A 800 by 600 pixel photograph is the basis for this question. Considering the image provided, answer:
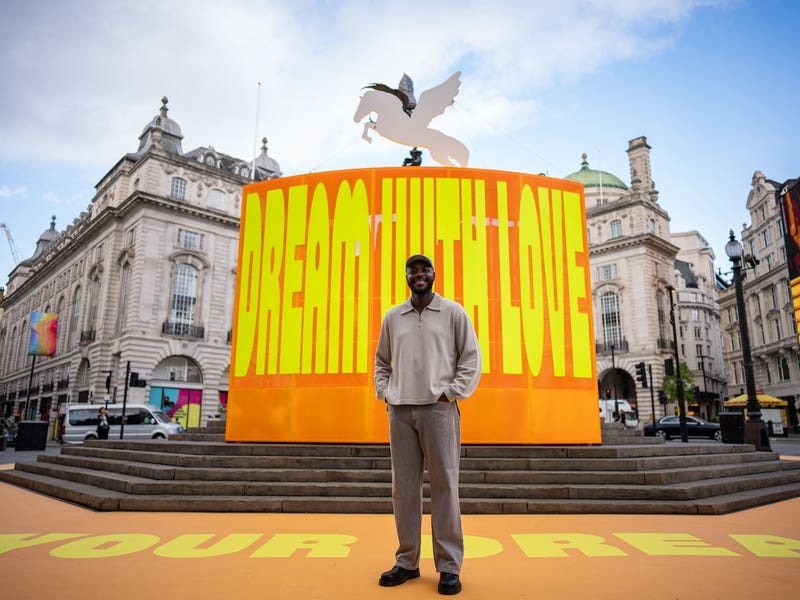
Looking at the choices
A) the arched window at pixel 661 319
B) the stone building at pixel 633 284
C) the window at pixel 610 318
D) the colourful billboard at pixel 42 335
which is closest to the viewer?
the colourful billboard at pixel 42 335

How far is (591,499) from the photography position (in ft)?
21.6

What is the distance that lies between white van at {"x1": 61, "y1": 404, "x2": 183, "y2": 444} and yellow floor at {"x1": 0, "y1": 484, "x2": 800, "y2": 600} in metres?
20.1

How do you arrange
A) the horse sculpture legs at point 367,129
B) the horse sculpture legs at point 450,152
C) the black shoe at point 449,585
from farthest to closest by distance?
1. the horse sculpture legs at point 367,129
2. the horse sculpture legs at point 450,152
3. the black shoe at point 449,585

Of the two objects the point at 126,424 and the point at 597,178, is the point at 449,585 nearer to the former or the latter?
the point at 126,424

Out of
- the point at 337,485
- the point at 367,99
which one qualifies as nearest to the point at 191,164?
the point at 367,99

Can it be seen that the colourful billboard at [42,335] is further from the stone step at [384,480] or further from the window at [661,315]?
the window at [661,315]

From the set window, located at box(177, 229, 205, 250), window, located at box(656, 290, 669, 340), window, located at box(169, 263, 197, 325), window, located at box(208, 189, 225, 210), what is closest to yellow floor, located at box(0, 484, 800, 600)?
window, located at box(169, 263, 197, 325)

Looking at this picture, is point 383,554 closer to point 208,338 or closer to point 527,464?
point 527,464

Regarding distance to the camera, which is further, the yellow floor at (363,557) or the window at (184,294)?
the window at (184,294)

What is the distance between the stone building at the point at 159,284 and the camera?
1384 inches

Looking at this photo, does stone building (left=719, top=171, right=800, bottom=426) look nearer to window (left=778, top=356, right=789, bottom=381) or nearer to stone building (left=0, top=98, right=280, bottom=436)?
window (left=778, top=356, right=789, bottom=381)

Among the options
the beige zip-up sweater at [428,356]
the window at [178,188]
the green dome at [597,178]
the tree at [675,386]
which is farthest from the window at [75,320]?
the green dome at [597,178]

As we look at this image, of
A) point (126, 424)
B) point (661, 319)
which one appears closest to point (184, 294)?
point (126, 424)

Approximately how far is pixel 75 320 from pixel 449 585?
46.7 meters
